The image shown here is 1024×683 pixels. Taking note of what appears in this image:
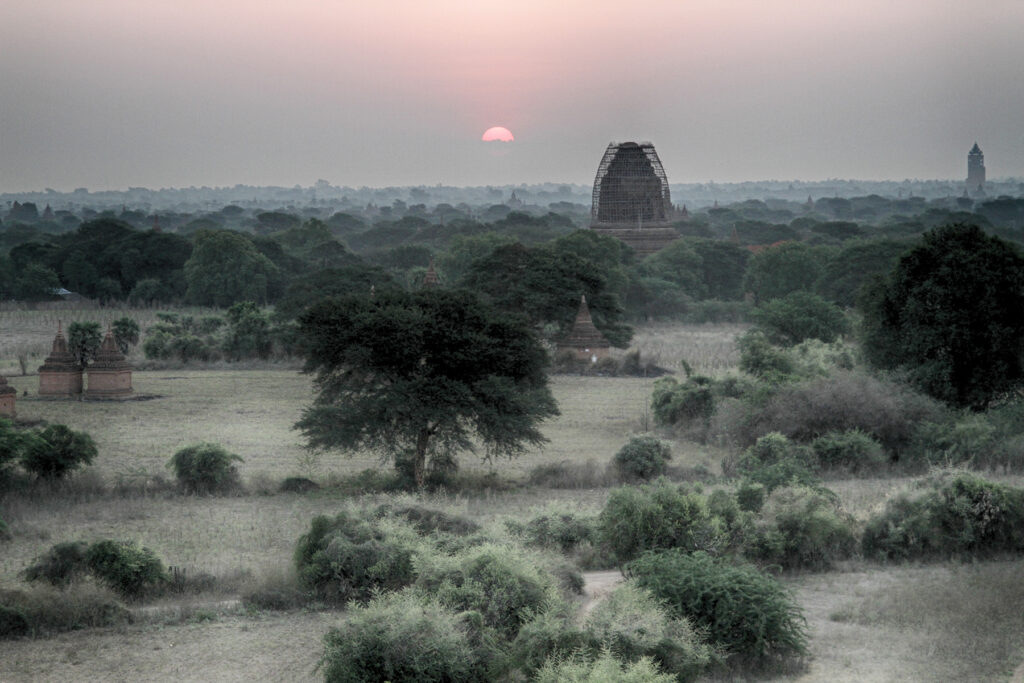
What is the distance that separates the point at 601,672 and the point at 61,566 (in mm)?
7183

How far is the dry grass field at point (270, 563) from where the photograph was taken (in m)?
10.4

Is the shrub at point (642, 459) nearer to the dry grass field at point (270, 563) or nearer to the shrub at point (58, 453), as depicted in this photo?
the dry grass field at point (270, 563)

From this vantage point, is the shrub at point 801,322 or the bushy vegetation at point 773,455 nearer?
the bushy vegetation at point 773,455

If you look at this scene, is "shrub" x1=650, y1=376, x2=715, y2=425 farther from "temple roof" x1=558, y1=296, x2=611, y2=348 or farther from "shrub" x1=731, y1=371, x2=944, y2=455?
"temple roof" x1=558, y1=296, x2=611, y2=348

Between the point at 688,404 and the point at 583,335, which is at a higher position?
the point at 583,335

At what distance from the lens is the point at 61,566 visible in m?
12.4

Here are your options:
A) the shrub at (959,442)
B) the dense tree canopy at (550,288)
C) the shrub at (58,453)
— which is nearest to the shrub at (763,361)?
the shrub at (959,442)

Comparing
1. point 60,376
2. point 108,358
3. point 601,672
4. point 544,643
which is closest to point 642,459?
point 544,643

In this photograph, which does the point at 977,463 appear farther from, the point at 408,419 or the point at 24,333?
the point at 24,333

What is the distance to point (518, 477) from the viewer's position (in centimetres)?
1997

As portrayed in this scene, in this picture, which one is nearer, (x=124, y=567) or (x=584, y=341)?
(x=124, y=567)

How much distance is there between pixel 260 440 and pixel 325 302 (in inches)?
177

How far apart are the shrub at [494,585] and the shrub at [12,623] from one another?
3.98m

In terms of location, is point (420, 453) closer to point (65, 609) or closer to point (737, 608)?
point (65, 609)
